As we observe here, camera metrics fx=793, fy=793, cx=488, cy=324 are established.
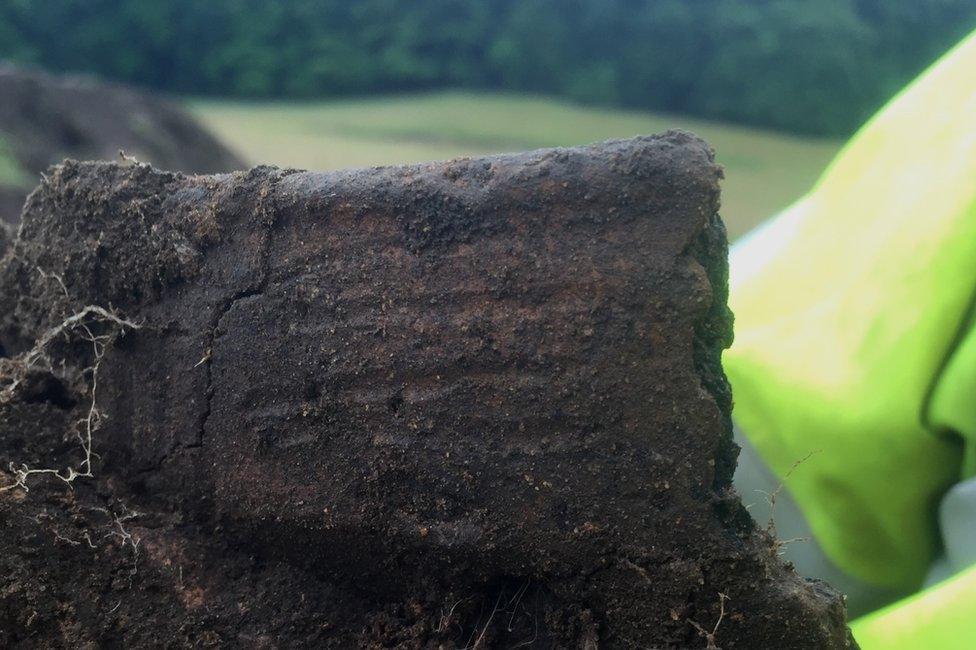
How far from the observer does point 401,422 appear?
2.39 feet

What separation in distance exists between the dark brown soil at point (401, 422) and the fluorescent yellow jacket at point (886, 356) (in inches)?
13.7

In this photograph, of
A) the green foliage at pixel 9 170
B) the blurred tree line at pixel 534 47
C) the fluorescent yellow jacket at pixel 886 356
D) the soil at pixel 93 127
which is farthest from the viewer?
the blurred tree line at pixel 534 47

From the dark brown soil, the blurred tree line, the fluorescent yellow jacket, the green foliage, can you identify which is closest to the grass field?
the blurred tree line

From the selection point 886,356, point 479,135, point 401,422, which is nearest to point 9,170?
point 479,135

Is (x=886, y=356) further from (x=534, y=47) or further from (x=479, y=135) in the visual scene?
(x=534, y=47)

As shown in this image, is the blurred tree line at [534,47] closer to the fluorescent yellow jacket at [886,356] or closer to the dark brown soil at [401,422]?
the fluorescent yellow jacket at [886,356]

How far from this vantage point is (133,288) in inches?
33.4

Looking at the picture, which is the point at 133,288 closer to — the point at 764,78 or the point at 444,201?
the point at 444,201

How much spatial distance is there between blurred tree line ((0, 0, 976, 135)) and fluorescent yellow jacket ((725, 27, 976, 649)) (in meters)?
3.68

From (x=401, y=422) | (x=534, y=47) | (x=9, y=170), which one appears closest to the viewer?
(x=401, y=422)

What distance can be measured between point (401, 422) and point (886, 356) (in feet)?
2.11

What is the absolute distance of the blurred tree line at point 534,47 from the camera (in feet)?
15.6

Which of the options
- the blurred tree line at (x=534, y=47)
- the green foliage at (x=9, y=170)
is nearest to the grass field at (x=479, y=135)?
the blurred tree line at (x=534, y=47)

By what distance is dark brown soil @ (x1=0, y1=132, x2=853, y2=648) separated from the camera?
2.26ft
